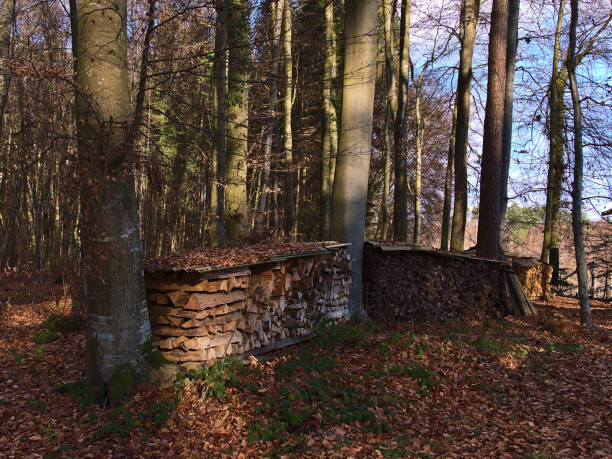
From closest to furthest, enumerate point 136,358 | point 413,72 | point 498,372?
point 136,358
point 498,372
point 413,72

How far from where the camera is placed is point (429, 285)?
9.26 m

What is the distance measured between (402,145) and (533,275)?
6.08 metres

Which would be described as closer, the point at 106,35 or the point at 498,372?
the point at 106,35

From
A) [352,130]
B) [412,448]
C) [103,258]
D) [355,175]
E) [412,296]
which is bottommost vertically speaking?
[412,448]

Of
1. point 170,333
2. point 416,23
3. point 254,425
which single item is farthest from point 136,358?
point 416,23

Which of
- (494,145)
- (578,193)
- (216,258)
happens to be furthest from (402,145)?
(216,258)

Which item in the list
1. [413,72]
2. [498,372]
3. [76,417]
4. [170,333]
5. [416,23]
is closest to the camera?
[76,417]

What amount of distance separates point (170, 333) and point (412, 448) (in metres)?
2.84

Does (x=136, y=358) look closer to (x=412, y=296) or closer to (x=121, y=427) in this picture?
(x=121, y=427)

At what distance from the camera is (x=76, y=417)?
13.9ft

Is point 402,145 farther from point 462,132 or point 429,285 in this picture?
point 429,285

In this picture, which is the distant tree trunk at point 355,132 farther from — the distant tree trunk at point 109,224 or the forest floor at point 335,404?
the distant tree trunk at point 109,224

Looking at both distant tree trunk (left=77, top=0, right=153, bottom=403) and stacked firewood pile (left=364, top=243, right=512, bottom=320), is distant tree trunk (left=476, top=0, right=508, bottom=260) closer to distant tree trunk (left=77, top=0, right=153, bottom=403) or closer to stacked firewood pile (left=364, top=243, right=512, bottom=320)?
stacked firewood pile (left=364, top=243, right=512, bottom=320)

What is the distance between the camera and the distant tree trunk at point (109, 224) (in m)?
4.37
